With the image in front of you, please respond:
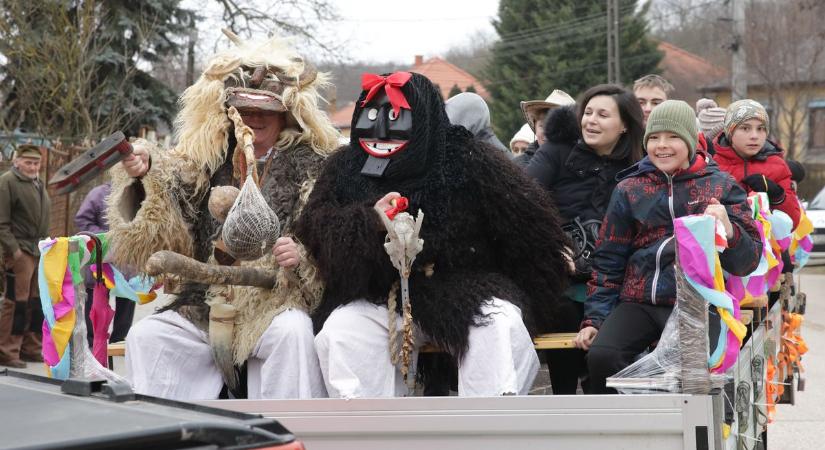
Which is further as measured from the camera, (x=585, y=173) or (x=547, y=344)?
(x=585, y=173)

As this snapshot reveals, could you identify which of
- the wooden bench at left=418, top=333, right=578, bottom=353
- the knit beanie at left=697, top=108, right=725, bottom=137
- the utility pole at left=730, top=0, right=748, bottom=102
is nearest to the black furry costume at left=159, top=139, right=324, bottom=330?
the wooden bench at left=418, top=333, right=578, bottom=353

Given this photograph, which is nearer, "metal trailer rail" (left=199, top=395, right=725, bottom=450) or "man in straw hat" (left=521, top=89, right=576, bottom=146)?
"metal trailer rail" (left=199, top=395, right=725, bottom=450)

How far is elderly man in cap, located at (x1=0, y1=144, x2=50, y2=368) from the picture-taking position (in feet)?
28.8

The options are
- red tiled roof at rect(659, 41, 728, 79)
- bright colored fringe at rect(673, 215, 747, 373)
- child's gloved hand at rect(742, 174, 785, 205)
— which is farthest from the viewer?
red tiled roof at rect(659, 41, 728, 79)

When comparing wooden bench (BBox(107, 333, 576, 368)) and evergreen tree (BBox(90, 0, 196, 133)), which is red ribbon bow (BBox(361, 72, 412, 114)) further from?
evergreen tree (BBox(90, 0, 196, 133))

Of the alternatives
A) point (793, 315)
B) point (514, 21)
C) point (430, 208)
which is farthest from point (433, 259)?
point (514, 21)

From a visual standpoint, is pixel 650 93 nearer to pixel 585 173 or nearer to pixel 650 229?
pixel 585 173

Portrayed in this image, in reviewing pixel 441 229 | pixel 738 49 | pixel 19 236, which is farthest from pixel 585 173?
pixel 738 49

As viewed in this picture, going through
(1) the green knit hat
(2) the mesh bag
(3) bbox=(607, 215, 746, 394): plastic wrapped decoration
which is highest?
(1) the green knit hat

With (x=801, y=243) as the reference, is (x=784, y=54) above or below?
above

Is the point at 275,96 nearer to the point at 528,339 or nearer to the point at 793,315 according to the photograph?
Answer: the point at 528,339

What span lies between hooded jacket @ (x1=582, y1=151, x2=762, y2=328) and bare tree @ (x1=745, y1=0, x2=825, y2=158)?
28.5 meters

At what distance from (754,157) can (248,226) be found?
304 centimetres

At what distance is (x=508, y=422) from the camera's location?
2885 millimetres
